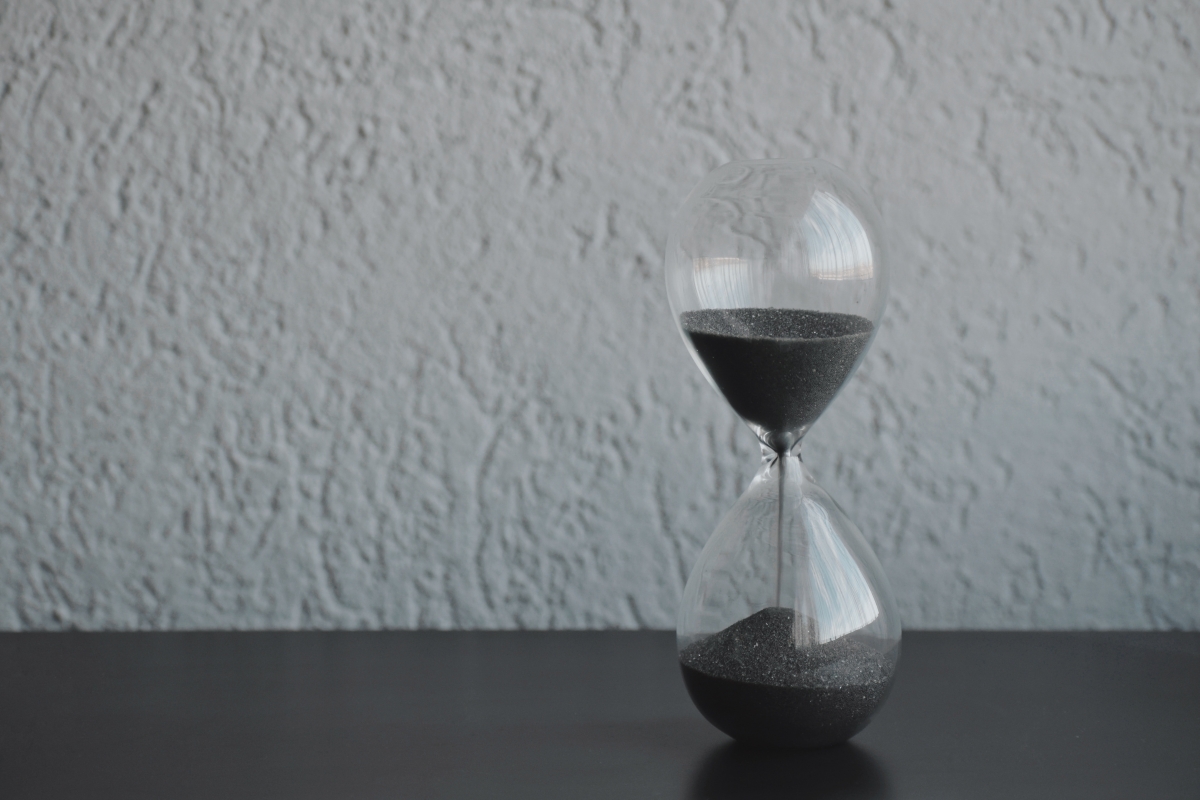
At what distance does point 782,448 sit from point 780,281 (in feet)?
0.30

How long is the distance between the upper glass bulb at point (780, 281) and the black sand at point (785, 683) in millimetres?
107

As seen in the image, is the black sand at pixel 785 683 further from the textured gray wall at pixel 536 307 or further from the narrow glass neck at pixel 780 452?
the textured gray wall at pixel 536 307

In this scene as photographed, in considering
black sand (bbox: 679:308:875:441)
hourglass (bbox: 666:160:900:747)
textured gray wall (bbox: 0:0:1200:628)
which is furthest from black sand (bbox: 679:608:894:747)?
textured gray wall (bbox: 0:0:1200:628)

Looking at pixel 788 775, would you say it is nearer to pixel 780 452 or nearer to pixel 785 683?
pixel 785 683

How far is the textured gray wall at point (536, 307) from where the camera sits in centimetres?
79

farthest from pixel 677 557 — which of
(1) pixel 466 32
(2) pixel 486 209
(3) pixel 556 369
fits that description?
(1) pixel 466 32

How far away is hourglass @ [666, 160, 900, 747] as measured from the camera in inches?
19.6

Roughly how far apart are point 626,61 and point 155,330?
41 cm

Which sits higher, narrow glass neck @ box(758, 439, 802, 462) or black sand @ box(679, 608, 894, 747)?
narrow glass neck @ box(758, 439, 802, 462)

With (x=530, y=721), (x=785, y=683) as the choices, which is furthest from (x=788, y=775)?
(x=530, y=721)

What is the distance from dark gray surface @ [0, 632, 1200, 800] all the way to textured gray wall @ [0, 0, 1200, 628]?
10 cm

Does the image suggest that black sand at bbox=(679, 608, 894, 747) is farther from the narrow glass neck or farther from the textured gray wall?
the textured gray wall

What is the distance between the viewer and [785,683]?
0.52 metres

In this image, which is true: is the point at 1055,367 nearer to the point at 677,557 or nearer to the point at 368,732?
the point at 677,557
